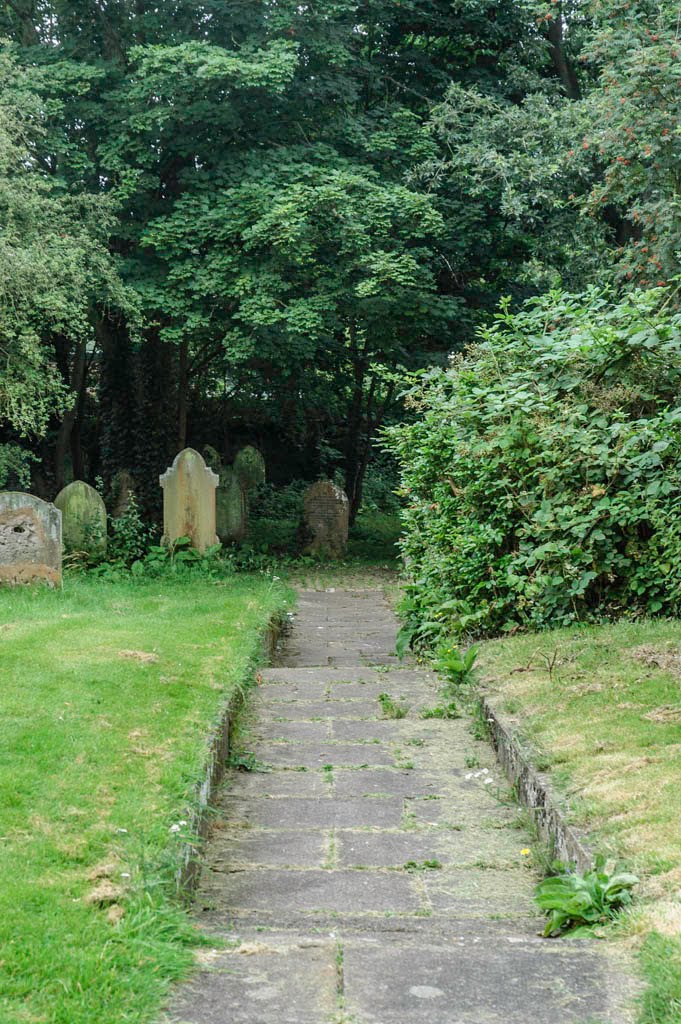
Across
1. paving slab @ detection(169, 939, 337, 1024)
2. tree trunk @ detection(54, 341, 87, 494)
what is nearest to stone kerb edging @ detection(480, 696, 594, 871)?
paving slab @ detection(169, 939, 337, 1024)

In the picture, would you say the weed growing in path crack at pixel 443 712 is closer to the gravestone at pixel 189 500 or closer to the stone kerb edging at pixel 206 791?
the stone kerb edging at pixel 206 791

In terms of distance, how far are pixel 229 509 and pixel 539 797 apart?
13.9 metres

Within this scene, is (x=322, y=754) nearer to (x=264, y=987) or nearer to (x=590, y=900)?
(x=590, y=900)

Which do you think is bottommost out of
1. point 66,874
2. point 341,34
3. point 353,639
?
point 353,639

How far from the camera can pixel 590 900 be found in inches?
133

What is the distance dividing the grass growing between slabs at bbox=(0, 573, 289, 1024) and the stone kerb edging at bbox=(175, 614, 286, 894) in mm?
46

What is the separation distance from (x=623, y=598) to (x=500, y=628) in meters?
0.94

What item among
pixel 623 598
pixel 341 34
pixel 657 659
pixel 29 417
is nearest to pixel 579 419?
pixel 623 598

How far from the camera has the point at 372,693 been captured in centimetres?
721

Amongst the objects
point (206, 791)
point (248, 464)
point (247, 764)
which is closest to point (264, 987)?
point (206, 791)

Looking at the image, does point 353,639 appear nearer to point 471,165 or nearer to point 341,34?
point 471,165

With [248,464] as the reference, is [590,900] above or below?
below

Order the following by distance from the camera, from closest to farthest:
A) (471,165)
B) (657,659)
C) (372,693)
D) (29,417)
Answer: (657,659)
(372,693)
(29,417)
(471,165)

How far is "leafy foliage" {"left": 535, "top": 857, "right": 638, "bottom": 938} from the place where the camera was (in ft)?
10.9
